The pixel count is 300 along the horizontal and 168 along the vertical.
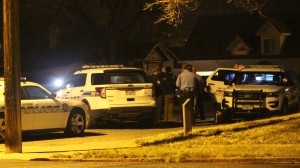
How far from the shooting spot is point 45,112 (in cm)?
1809

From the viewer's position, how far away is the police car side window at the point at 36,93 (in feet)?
59.6

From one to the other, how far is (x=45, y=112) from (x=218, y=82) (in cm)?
1002

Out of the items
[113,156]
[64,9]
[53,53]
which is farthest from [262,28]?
[113,156]

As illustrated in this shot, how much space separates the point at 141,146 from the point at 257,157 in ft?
10.8

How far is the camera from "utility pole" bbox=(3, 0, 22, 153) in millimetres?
14781

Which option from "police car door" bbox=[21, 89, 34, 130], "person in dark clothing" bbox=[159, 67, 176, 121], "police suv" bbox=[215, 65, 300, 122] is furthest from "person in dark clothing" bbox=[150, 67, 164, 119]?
"police car door" bbox=[21, 89, 34, 130]

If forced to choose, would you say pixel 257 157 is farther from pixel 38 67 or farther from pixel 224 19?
pixel 224 19

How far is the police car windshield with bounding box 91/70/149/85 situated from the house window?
3816 cm

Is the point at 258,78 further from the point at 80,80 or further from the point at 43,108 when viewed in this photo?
the point at 43,108

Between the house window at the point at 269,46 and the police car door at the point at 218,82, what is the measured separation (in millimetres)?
31341

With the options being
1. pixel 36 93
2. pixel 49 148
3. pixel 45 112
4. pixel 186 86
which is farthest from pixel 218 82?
pixel 49 148

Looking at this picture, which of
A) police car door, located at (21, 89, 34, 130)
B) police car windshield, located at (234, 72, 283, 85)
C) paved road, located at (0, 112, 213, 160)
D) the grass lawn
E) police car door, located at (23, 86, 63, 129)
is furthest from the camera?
police car windshield, located at (234, 72, 283, 85)

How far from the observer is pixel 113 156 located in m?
14.4

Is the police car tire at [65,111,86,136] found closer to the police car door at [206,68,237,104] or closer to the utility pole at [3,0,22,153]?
the utility pole at [3,0,22,153]
